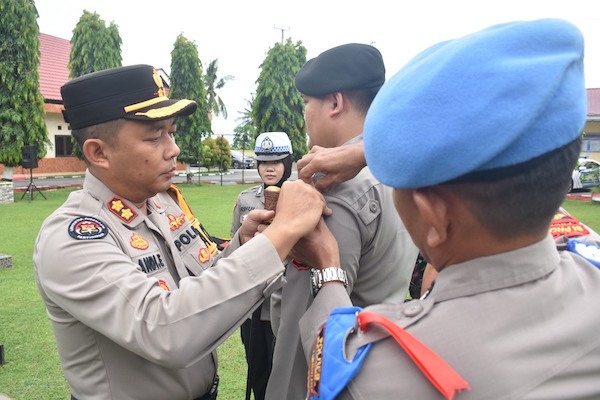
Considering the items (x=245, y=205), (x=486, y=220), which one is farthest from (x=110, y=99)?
(x=245, y=205)

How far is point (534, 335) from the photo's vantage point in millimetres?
856

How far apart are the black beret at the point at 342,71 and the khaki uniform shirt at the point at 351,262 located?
0.34m

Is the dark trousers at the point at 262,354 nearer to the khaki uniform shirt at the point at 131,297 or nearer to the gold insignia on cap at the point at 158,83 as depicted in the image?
the khaki uniform shirt at the point at 131,297

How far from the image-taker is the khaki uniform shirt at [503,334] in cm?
84

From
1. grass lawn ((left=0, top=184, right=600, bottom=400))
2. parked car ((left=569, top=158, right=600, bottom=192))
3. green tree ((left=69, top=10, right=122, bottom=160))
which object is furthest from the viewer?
green tree ((left=69, top=10, right=122, bottom=160))

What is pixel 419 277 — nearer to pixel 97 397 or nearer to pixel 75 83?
pixel 97 397

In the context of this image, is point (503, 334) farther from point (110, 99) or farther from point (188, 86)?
point (188, 86)

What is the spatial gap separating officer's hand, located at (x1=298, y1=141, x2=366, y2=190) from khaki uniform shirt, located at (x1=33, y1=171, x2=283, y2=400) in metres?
0.33

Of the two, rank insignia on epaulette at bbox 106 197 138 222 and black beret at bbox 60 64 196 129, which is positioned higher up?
black beret at bbox 60 64 196 129

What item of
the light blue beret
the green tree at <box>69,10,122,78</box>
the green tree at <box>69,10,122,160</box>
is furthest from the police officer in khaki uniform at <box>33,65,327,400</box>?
the green tree at <box>69,10,122,78</box>

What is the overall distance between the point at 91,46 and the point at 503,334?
22.2m

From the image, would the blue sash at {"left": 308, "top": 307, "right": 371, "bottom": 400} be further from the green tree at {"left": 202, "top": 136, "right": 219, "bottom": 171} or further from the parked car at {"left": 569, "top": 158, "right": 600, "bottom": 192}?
the green tree at {"left": 202, "top": 136, "right": 219, "bottom": 171}

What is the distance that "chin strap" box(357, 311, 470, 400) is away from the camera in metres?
0.80

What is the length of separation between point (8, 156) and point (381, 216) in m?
17.9
